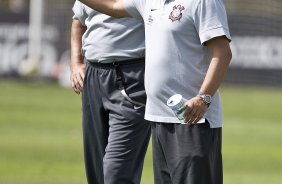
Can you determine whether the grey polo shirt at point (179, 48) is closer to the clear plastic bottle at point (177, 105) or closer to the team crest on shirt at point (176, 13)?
the team crest on shirt at point (176, 13)

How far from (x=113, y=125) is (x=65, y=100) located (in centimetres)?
1506

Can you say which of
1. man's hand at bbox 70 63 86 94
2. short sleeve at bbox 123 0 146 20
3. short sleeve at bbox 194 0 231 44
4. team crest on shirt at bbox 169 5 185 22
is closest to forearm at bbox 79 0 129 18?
short sleeve at bbox 123 0 146 20

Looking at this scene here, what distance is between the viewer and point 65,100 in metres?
22.4

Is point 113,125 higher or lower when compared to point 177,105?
lower

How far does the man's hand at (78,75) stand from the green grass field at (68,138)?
119 inches

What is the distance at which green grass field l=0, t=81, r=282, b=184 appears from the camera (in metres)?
11.6

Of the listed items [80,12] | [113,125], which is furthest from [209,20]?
[80,12]

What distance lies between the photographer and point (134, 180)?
7.33 meters

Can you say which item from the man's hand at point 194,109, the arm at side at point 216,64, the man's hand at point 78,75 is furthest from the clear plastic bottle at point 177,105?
the man's hand at point 78,75

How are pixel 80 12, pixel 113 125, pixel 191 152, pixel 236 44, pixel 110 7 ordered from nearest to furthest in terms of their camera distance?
pixel 191 152, pixel 110 7, pixel 113 125, pixel 80 12, pixel 236 44

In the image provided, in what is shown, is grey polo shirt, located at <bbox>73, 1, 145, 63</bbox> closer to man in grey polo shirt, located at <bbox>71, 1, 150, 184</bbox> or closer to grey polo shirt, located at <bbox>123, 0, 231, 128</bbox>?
man in grey polo shirt, located at <bbox>71, 1, 150, 184</bbox>

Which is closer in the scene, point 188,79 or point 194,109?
point 194,109

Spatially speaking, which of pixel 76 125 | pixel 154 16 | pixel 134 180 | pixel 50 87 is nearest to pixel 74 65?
pixel 134 180

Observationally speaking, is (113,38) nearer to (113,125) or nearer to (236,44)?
(113,125)
